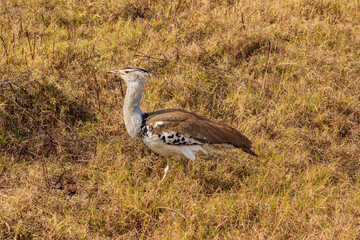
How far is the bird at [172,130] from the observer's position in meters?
3.75

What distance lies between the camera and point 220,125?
4.04 metres

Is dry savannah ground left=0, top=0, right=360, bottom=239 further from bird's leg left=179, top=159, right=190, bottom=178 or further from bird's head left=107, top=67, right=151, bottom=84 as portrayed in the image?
bird's head left=107, top=67, right=151, bottom=84

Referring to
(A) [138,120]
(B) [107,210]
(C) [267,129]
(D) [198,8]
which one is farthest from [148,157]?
(D) [198,8]

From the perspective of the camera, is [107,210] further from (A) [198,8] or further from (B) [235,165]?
(A) [198,8]

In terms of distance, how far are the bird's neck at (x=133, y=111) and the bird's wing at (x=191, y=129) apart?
8 centimetres

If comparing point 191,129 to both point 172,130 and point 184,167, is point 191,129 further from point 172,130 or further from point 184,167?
point 184,167

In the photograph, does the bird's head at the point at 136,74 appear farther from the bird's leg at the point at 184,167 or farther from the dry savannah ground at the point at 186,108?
the bird's leg at the point at 184,167

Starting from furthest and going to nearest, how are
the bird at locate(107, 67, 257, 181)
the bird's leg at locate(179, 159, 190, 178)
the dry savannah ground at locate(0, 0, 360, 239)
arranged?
the bird's leg at locate(179, 159, 190, 178), the bird at locate(107, 67, 257, 181), the dry savannah ground at locate(0, 0, 360, 239)

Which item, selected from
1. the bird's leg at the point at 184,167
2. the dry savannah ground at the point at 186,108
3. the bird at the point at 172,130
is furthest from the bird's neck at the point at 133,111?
the bird's leg at the point at 184,167

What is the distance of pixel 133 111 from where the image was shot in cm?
388

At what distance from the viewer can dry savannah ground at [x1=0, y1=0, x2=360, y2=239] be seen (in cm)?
351

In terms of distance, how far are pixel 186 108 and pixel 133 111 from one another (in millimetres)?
1174

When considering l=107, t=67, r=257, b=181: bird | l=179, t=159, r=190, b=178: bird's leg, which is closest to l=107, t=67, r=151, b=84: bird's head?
l=107, t=67, r=257, b=181: bird

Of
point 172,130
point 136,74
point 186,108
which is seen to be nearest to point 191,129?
point 172,130
